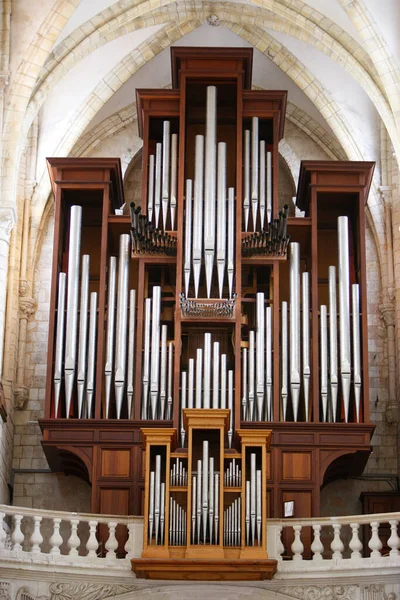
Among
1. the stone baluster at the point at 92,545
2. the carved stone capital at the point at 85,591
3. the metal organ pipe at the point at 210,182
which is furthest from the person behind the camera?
the metal organ pipe at the point at 210,182

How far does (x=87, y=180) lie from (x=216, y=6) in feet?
16.0

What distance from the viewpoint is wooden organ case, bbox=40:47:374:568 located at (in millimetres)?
24281

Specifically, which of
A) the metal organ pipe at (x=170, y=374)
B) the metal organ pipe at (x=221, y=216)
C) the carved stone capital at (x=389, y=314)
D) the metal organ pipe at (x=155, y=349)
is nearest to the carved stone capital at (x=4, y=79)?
the metal organ pipe at (x=221, y=216)

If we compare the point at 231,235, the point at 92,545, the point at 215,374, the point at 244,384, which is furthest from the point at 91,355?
the point at 92,545

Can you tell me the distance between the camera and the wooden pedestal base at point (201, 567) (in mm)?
21422

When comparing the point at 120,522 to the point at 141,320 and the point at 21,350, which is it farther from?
the point at 21,350

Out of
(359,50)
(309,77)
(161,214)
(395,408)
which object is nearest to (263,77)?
(309,77)

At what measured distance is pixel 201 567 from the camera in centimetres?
2145

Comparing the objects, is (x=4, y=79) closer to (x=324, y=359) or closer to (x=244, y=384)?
(x=244, y=384)

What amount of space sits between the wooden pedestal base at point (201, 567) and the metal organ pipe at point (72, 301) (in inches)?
149

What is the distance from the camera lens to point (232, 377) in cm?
2458

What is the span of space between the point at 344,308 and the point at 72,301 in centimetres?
450

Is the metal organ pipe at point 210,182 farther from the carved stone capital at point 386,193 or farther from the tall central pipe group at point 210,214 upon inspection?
the carved stone capital at point 386,193

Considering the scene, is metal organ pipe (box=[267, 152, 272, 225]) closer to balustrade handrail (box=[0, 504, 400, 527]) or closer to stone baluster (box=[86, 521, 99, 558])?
balustrade handrail (box=[0, 504, 400, 527])
